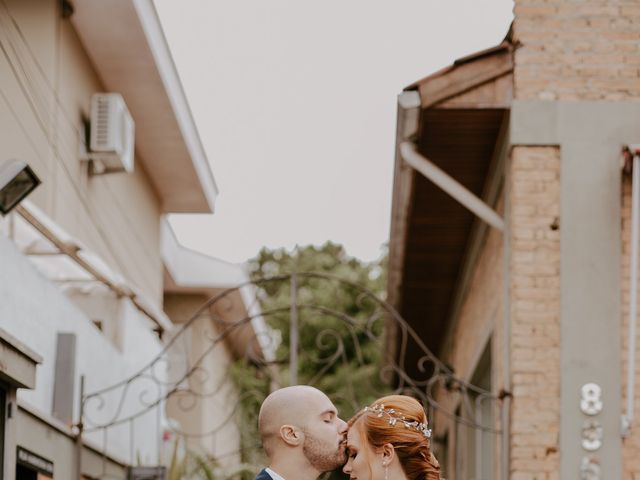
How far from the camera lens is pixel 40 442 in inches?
442

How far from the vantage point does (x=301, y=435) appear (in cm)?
629

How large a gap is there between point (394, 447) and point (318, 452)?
11.6 inches

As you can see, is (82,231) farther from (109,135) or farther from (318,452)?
(318,452)

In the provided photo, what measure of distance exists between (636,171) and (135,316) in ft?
20.3

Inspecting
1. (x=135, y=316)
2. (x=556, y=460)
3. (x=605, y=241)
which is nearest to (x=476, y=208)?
(x=605, y=241)

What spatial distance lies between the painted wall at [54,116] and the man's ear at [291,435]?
740 cm

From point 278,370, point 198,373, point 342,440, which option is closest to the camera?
point 342,440

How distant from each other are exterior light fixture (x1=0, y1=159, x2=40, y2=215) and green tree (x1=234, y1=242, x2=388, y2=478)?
16709 mm

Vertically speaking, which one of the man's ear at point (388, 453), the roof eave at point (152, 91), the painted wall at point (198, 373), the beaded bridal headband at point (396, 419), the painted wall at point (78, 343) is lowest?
the man's ear at point (388, 453)

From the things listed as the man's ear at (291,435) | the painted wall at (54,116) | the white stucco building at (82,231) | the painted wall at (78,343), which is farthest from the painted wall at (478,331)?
the man's ear at (291,435)

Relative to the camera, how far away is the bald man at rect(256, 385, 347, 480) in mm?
6277

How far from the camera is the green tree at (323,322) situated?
30250mm

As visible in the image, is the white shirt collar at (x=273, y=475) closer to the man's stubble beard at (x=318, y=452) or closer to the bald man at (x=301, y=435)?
the bald man at (x=301, y=435)

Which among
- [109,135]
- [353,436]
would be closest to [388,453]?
[353,436]
